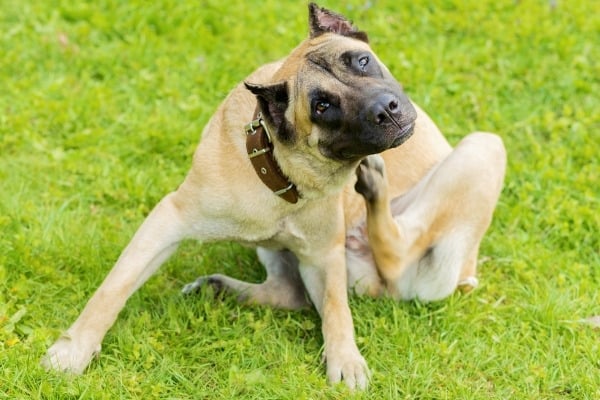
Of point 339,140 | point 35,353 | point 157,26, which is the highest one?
point 339,140

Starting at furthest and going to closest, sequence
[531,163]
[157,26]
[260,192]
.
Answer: [157,26] → [531,163] → [260,192]

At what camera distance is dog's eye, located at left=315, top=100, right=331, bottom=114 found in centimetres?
396

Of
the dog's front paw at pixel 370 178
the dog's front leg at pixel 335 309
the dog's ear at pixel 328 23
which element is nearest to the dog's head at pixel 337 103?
the dog's ear at pixel 328 23

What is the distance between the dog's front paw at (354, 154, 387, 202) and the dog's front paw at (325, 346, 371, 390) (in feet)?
2.68

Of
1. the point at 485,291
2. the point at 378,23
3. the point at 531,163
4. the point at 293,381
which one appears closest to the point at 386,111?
the point at 293,381

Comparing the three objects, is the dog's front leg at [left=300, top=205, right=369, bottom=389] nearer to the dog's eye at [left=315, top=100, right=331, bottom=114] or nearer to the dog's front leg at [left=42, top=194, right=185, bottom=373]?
the dog's front leg at [left=42, top=194, right=185, bottom=373]

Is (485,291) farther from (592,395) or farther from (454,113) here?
(454,113)

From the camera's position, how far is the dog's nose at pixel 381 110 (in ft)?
12.6

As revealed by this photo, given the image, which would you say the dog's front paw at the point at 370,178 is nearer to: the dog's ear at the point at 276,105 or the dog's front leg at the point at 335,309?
the dog's front leg at the point at 335,309

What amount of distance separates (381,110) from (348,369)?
1385mm

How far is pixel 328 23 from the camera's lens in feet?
14.4

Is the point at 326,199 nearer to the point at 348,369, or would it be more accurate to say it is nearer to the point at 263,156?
the point at 263,156

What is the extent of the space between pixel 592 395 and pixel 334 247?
1510 mm

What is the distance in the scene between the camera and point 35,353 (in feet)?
14.2
